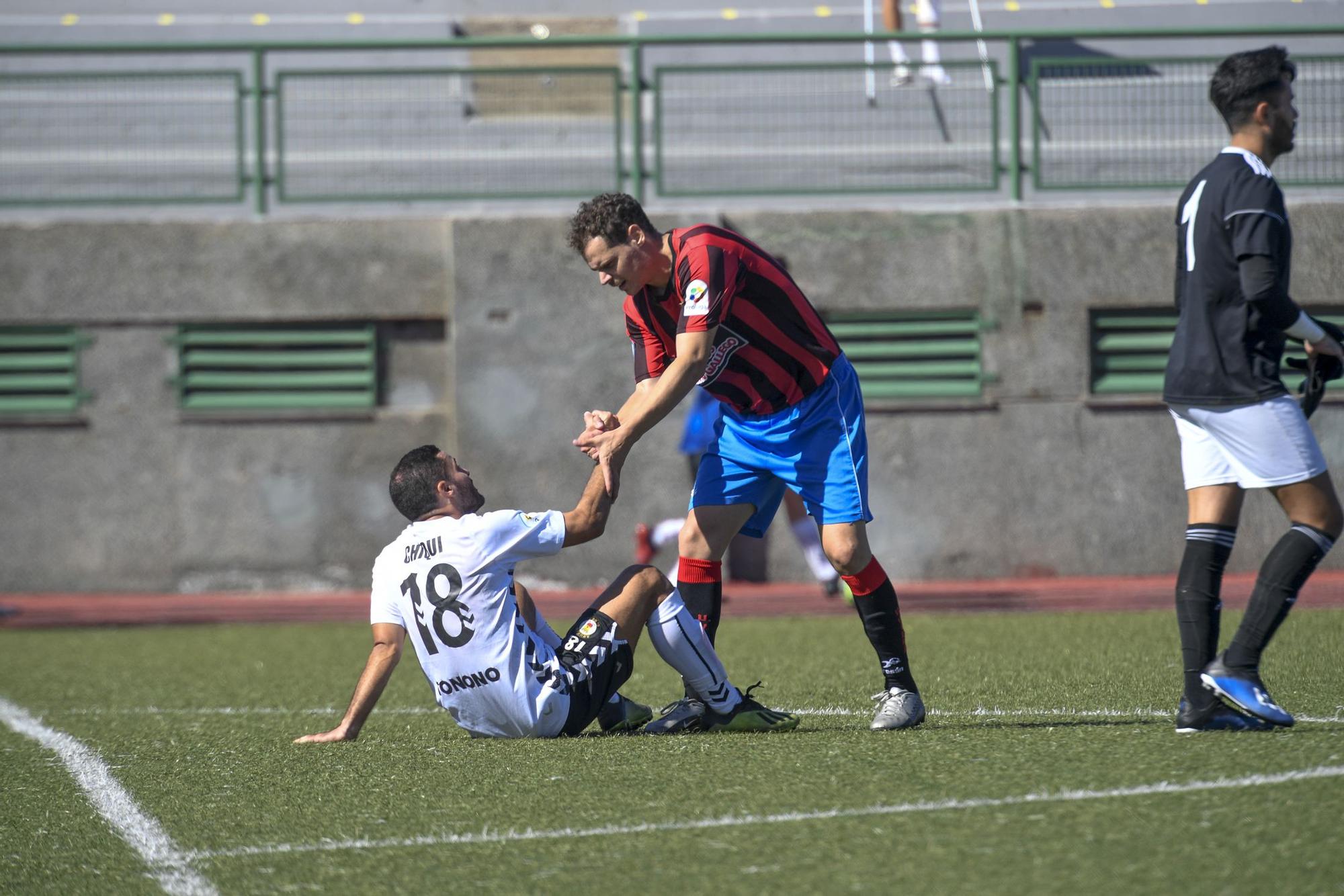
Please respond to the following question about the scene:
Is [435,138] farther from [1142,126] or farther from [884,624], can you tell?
[884,624]

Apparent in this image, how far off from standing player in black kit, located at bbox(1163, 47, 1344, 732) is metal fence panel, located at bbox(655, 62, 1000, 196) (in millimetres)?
7812

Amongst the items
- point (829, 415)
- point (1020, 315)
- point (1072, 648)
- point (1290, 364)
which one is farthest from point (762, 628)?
point (1290, 364)

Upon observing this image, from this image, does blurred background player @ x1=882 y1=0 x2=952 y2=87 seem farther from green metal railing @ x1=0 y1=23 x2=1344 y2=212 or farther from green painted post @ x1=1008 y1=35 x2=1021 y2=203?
green painted post @ x1=1008 y1=35 x2=1021 y2=203

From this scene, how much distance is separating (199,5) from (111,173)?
620 centimetres

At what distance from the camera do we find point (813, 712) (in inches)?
239

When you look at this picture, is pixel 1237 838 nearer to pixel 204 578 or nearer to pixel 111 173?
pixel 204 578

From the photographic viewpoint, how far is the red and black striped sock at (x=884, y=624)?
17.9 feet

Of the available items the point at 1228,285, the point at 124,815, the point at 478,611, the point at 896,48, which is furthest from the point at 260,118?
the point at 1228,285

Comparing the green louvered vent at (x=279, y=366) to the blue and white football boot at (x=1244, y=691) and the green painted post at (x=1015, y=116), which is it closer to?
the green painted post at (x=1015, y=116)

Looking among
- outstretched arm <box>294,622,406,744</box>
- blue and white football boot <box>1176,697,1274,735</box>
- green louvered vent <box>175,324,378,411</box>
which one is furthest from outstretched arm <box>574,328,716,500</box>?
green louvered vent <box>175,324,378,411</box>

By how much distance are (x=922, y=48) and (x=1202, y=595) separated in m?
9.30

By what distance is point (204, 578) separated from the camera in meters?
12.6

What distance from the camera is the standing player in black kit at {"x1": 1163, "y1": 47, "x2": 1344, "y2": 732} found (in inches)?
181

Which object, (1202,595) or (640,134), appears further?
(640,134)
